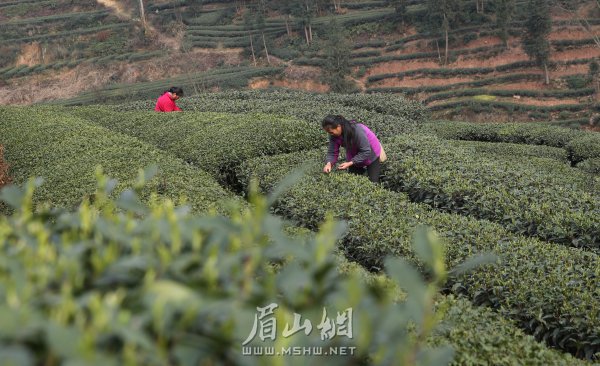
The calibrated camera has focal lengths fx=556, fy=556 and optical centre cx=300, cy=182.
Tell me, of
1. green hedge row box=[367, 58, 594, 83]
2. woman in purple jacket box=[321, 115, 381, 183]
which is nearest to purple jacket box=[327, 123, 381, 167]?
woman in purple jacket box=[321, 115, 381, 183]

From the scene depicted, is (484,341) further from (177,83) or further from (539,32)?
(177,83)

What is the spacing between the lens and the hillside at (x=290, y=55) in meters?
39.4

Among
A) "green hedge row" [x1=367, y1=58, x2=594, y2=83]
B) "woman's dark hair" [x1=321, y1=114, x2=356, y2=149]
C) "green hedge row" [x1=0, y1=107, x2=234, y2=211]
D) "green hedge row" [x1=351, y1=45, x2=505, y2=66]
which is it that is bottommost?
"green hedge row" [x1=367, y1=58, x2=594, y2=83]

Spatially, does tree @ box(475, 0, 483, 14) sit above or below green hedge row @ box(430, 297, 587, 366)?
below

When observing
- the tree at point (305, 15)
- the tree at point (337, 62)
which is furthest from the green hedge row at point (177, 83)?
the tree at point (337, 62)

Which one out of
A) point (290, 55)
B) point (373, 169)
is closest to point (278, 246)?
point (373, 169)

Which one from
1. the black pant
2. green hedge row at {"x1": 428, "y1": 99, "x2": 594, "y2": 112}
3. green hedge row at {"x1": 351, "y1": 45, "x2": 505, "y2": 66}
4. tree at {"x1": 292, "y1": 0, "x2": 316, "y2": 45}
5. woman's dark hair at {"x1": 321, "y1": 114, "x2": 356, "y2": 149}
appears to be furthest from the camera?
tree at {"x1": 292, "y1": 0, "x2": 316, "y2": 45}

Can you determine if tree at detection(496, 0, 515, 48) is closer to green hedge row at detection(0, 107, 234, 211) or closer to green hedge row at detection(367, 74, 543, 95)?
green hedge row at detection(367, 74, 543, 95)

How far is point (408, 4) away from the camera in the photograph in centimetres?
5003

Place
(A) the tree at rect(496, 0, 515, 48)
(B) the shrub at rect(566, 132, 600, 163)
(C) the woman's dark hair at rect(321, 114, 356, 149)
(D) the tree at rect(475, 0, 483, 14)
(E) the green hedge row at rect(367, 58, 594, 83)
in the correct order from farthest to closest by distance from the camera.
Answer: (D) the tree at rect(475, 0, 483, 14) < (A) the tree at rect(496, 0, 515, 48) < (E) the green hedge row at rect(367, 58, 594, 83) < (B) the shrub at rect(566, 132, 600, 163) < (C) the woman's dark hair at rect(321, 114, 356, 149)

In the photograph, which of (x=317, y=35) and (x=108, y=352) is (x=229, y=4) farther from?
(x=108, y=352)

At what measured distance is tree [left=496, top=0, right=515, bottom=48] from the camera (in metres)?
40.6

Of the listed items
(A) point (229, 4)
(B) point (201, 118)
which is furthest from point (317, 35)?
(B) point (201, 118)

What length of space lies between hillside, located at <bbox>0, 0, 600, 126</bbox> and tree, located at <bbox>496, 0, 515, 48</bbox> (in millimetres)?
733
